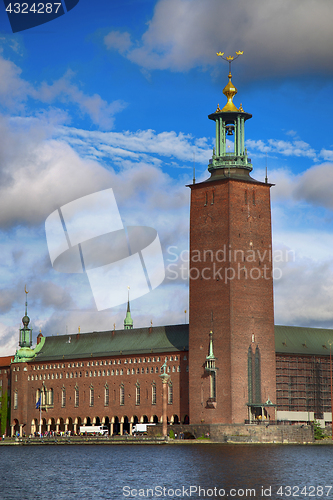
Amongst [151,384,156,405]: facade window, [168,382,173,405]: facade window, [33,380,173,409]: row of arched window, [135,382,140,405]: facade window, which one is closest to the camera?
[168,382,173,405]: facade window

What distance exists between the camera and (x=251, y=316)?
109375 mm

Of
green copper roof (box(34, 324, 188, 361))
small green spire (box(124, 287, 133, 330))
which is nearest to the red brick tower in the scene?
green copper roof (box(34, 324, 188, 361))

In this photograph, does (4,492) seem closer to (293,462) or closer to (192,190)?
(293,462)

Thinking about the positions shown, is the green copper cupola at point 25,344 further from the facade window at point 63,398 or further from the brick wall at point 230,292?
the brick wall at point 230,292

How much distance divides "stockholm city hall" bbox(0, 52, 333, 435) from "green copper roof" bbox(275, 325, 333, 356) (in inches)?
7.5

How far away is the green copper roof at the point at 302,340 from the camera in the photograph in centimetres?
12488

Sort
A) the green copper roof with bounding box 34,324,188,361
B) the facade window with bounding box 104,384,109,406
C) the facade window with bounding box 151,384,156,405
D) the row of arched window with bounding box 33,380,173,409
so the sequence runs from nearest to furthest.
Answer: the facade window with bounding box 151,384,156,405 < the row of arched window with bounding box 33,380,173,409 < the green copper roof with bounding box 34,324,188,361 < the facade window with bounding box 104,384,109,406

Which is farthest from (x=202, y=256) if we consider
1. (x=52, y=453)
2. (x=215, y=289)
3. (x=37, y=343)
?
(x=37, y=343)

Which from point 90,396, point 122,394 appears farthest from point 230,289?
point 90,396

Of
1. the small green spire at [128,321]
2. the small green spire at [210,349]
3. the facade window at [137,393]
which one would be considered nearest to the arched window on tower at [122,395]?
the facade window at [137,393]

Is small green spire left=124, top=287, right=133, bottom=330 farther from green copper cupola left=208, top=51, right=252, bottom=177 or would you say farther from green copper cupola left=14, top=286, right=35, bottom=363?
green copper cupola left=208, top=51, right=252, bottom=177

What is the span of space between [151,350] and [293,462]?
58546mm

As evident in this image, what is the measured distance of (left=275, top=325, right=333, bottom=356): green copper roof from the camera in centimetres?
12488

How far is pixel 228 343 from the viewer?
10725 cm
